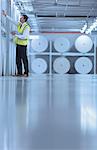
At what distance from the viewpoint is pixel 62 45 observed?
50.6ft

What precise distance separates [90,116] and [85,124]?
0.25 m

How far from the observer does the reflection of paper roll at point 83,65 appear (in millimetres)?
15367

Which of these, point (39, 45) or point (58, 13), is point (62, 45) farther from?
point (58, 13)

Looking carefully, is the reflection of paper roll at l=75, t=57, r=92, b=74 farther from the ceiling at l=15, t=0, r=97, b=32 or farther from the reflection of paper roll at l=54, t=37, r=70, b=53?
the ceiling at l=15, t=0, r=97, b=32

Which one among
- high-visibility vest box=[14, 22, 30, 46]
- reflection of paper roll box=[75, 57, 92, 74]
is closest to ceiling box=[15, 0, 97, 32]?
reflection of paper roll box=[75, 57, 92, 74]

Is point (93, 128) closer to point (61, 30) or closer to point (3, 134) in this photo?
point (3, 134)

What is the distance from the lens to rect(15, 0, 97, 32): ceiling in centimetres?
1260

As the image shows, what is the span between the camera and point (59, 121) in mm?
1444

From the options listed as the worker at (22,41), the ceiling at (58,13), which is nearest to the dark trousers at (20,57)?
the worker at (22,41)

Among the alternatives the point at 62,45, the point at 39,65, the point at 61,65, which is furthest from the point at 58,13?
the point at 39,65

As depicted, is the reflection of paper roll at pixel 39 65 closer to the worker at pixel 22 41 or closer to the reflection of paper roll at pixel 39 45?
the reflection of paper roll at pixel 39 45

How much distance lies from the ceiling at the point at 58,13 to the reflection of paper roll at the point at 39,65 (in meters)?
1.82

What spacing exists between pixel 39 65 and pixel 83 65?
185cm

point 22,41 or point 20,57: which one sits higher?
point 22,41
